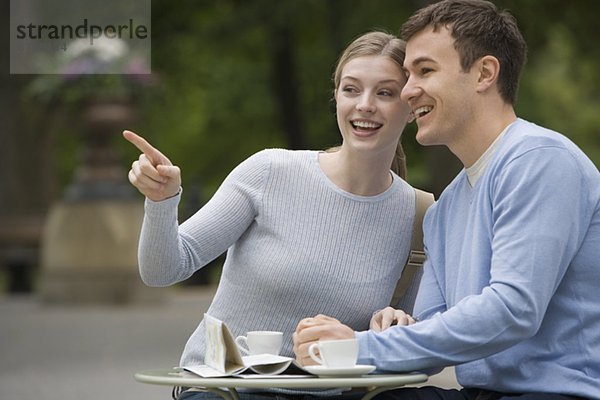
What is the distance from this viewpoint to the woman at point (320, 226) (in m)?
4.21

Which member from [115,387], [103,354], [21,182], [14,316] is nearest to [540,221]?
[115,387]

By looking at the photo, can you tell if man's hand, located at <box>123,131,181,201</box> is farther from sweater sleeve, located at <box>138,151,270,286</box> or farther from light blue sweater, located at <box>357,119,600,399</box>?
light blue sweater, located at <box>357,119,600,399</box>

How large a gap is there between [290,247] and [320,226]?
0.13 meters

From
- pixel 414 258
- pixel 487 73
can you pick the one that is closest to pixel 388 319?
pixel 414 258

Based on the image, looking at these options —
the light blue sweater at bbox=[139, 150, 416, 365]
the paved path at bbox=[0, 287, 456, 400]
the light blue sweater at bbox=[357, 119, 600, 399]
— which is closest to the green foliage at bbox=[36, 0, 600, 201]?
the paved path at bbox=[0, 287, 456, 400]

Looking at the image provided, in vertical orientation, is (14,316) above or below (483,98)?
below

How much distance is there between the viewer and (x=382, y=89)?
14.0 feet

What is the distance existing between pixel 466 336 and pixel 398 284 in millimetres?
825

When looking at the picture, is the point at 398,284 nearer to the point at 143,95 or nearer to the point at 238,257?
the point at 238,257

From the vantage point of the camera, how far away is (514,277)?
3.56 m

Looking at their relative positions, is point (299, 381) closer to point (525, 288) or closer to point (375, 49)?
point (525, 288)

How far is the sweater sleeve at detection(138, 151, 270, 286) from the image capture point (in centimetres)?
399

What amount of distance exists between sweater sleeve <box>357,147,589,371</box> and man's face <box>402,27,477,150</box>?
25 centimetres

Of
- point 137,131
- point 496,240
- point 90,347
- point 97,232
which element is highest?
point 496,240
